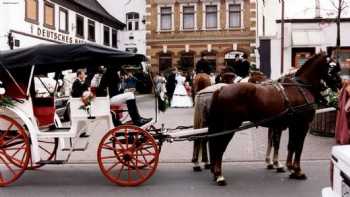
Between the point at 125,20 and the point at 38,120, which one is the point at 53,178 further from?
the point at 125,20

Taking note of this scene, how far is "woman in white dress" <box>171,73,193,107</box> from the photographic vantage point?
24.4 meters

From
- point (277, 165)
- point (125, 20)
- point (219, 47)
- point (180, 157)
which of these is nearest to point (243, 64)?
point (180, 157)

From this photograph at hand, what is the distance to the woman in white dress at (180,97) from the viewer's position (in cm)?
2444

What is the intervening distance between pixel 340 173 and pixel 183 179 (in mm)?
4677

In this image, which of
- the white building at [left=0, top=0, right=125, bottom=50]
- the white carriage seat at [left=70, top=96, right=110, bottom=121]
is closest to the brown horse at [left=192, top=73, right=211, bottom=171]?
the white carriage seat at [left=70, top=96, right=110, bottom=121]

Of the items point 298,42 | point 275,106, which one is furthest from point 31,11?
point 275,106

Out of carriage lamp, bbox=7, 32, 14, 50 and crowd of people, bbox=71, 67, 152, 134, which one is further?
carriage lamp, bbox=7, 32, 14, 50

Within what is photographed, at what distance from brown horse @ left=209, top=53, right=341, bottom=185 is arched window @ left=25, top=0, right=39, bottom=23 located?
20.7 meters

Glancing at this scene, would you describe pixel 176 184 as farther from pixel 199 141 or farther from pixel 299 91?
pixel 299 91

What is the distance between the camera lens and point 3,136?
8500 millimetres

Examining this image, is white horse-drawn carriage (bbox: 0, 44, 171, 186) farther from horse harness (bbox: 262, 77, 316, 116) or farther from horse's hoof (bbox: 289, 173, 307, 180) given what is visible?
horse's hoof (bbox: 289, 173, 307, 180)

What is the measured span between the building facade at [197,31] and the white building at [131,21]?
5.63 feet

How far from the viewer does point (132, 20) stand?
45.9 meters

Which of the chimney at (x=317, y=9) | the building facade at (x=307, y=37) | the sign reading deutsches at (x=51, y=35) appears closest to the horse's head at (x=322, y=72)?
the building facade at (x=307, y=37)
